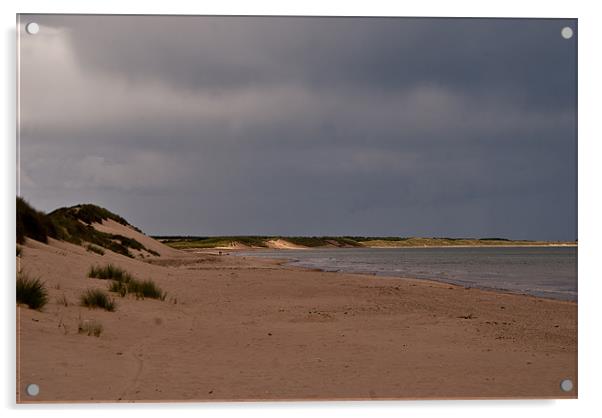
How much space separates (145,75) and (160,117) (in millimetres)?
525

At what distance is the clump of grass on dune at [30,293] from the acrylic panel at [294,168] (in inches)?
0.8

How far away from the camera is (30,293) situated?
19.1 ft

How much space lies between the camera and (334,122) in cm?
634

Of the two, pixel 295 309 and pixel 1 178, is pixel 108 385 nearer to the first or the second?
pixel 1 178

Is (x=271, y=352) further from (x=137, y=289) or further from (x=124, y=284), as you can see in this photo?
(x=124, y=284)

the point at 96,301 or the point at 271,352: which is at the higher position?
the point at 96,301

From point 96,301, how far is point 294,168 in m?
2.62

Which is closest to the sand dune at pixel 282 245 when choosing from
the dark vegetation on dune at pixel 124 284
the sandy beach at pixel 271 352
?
the sandy beach at pixel 271 352

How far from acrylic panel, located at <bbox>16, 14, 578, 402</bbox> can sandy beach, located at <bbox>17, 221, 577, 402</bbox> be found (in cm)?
2

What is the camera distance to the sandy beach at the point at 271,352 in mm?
5086

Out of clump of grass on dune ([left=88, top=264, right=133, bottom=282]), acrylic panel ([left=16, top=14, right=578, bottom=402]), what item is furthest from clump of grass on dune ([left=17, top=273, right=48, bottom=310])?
clump of grass on dune ([left=88, top=264, right=133, bottom=282])

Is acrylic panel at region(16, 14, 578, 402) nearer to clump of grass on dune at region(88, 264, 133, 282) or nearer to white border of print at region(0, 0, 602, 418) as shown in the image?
white border of print at region(0, 0, 602, 418)

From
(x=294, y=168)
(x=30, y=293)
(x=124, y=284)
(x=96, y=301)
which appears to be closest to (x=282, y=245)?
(x=294, y=168)
